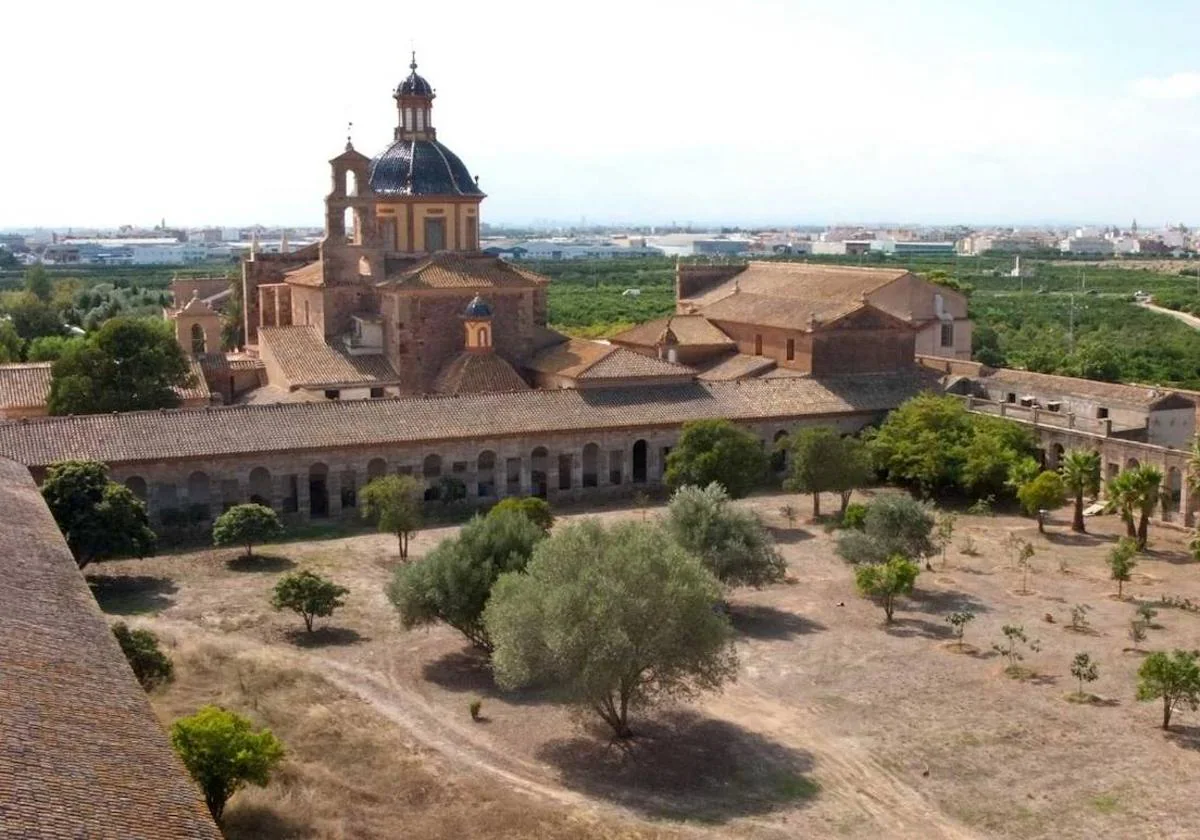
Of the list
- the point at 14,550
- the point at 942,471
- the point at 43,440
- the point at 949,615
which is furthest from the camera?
the point at 942,471

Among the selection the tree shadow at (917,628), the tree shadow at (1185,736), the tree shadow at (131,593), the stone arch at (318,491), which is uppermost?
the stone arch at (318,491)

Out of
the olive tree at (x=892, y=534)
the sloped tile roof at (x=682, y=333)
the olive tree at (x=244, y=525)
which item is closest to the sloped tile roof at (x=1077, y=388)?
the sloped tile roof at (x=682, y=333)

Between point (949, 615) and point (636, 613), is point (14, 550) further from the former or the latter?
point (949, 615)

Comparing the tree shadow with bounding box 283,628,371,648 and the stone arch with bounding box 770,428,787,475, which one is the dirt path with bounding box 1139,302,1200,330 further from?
the tree shadow with bounding box 283,628,371,648

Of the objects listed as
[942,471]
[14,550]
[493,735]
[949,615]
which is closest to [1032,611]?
[949,615]

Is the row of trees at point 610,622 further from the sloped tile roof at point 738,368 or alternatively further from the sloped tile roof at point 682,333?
the sloped tile roof at point 682,333

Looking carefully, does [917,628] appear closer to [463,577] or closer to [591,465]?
[463,577]
